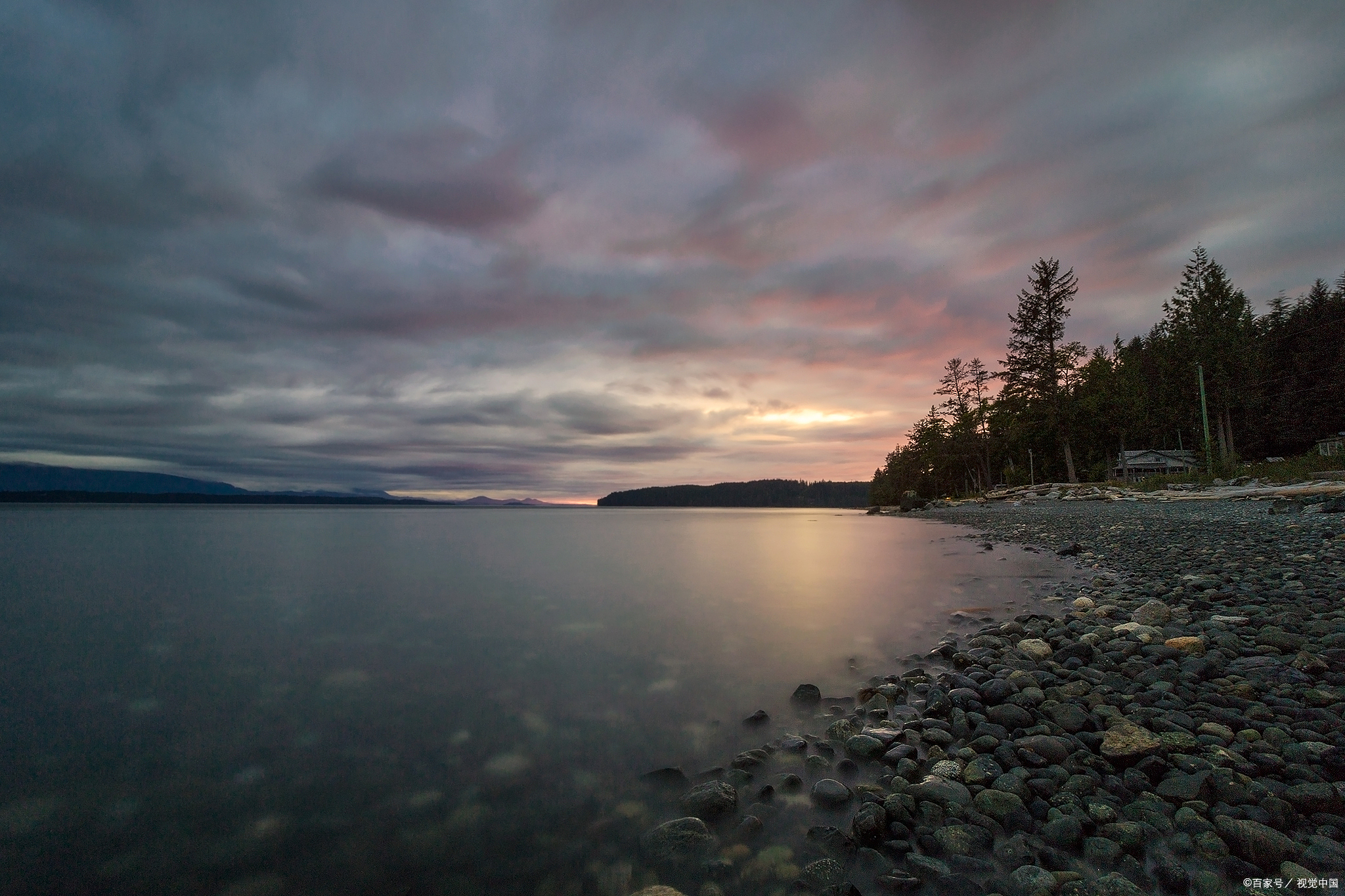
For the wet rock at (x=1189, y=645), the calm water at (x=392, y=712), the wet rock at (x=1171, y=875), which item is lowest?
the calm water at (x=392, y=712)

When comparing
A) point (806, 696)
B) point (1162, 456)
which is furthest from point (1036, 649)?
point (1162, 456)

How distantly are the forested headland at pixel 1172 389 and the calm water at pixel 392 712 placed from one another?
4792 cm

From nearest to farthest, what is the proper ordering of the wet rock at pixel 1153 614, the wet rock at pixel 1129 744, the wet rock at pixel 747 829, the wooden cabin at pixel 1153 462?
1. the wet rock at pixel 747 829
2. the wet rock at pixel 1129 744
3. the wet rock at pixel 1153 614
4. the wooden cabin at pixel 1153 462

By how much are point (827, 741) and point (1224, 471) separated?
1825 inches

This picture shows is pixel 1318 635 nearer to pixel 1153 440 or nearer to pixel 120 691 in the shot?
pixel 120 691

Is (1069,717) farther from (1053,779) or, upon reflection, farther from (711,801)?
(711,801)

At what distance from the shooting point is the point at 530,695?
7047 millimetres

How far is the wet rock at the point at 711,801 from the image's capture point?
4.13 m

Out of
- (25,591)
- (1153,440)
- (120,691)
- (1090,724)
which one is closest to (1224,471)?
(1153,440)

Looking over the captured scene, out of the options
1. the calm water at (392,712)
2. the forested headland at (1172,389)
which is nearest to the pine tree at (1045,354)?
the forested headland at (1172,389)

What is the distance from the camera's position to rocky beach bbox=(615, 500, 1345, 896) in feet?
10.1

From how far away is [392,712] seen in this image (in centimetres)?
646

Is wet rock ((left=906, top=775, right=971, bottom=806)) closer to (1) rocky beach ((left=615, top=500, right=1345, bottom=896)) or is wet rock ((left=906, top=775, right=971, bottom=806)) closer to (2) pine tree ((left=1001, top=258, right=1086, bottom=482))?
(1) rocky beach ((left=615, top=500, right=1345, bottom=896))

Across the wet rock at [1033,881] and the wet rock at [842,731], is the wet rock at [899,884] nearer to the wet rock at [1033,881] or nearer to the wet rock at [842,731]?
the wet rock at [1033,881]
